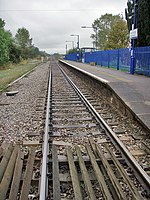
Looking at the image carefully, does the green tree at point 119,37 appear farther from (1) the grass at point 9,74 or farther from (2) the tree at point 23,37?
(2) the tree at point 23,37

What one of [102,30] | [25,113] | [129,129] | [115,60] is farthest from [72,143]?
[102,30]

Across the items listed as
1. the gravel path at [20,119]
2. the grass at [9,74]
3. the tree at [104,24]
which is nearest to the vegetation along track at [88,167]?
the gravel path at [20,119]

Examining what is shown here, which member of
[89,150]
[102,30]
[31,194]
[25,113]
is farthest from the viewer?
[102,30]

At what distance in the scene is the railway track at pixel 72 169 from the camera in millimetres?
3299

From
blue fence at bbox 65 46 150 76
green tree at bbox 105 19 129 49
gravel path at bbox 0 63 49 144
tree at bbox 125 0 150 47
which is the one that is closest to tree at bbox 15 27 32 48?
green tree at bbox 105 19 129 49

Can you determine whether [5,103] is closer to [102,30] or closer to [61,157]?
[61,157]

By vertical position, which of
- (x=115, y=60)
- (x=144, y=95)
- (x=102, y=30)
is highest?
(x=102, y=30)

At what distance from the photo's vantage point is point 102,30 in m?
73.1

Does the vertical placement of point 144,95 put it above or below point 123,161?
above

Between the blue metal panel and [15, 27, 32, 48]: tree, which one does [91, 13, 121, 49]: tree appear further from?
the blue metal panel

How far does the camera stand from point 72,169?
3.88m

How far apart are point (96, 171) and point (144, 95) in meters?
5.36

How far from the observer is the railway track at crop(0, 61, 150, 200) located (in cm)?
330

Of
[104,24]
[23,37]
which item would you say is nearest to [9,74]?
[104,24]
